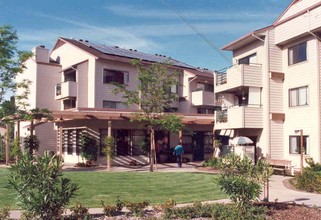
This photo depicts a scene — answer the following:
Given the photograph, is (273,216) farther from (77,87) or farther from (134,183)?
(77,87)

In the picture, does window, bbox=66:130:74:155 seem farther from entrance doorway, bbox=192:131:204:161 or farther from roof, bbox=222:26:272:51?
roof, bbox=222:26:272:51

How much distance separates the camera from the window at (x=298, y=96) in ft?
77.3

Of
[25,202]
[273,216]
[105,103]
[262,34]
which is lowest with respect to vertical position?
[273,216]

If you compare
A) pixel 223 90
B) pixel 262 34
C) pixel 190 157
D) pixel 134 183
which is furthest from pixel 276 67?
pixel 134 183

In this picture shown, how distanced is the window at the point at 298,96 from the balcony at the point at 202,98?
11949 mm

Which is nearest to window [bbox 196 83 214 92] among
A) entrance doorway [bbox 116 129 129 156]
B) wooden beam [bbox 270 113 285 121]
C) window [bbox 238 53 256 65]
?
window [bbox 238 53 256 65]

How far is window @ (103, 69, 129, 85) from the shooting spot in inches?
1296

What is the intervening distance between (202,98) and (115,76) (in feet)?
27.0

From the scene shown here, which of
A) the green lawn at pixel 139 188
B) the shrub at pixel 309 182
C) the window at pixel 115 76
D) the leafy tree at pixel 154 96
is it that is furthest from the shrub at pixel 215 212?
the window at pixel 115 76

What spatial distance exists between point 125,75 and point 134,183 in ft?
61.2

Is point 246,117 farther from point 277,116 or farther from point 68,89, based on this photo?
point 68,89

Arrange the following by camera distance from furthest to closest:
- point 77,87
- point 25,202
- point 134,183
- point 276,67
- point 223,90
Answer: point 77,87, point 223,90, point 276,67, point 134,183, point 25,202

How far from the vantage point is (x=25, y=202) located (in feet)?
28.1

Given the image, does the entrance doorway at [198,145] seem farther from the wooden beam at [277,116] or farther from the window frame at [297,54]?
the window frame at [297,54]
